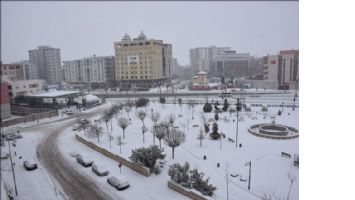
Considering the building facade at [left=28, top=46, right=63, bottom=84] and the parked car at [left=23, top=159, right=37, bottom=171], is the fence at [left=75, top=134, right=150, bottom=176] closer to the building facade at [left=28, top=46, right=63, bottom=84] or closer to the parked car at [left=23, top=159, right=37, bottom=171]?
the parked car at [left=23, top=159, right=37, bottom=171]

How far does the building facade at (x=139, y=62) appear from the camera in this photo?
3647 cm

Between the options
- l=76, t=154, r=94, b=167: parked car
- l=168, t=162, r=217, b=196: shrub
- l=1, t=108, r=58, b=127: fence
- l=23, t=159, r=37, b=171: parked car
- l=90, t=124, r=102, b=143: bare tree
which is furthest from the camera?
l=1, t=108, r=58, b=127: fence

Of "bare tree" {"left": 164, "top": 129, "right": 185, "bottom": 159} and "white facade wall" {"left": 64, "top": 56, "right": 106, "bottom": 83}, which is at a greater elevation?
"white facade wall" {"left": 64, "top": 56, "right": 106, "bottom": 83}

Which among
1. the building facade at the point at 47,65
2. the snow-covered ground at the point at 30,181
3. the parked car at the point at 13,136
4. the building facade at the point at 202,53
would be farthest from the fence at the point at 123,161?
the building facade at the point at 202,53

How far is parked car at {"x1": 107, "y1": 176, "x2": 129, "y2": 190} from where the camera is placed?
24.7ft

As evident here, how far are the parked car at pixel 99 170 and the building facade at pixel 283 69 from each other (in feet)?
87.9

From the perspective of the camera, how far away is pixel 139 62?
36.9 meters

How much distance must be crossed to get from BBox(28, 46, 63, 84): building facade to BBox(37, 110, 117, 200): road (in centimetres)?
2590

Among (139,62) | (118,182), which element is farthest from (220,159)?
(139,62)

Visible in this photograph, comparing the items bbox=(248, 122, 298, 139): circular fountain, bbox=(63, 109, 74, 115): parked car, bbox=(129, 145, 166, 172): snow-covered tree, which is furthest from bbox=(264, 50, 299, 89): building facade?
bbox=(129, 145, 166, 172): snow-covered tree
